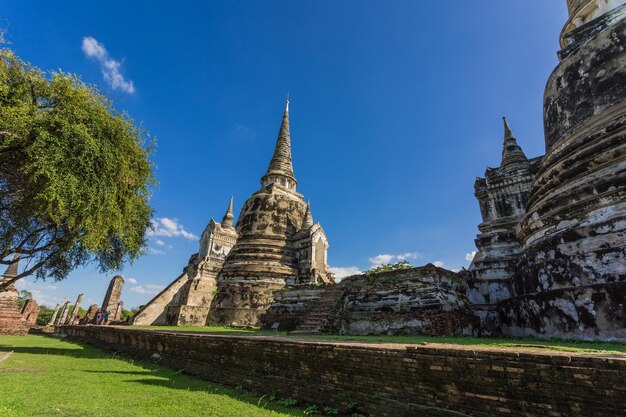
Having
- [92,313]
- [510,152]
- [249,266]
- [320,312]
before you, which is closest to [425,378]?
[320,312]

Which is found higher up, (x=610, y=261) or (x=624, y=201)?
(x=624, y=201)

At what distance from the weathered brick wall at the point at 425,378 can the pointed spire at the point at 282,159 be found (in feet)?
73.5

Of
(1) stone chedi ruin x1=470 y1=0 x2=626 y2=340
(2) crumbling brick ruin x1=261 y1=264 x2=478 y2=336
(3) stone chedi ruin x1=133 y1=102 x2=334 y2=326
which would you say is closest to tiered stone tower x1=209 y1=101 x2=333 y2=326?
(3) stone chedi ruin x1=133 y1=102 x2=334 y2=326

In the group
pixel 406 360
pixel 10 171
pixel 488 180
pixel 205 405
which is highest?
pixel 488 180

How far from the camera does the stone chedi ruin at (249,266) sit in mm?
19875

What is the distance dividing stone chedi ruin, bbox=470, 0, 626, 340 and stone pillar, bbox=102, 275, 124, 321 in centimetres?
2483

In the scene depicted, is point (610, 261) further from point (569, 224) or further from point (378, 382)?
point (378, 382)

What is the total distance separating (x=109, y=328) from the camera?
13.0 metres

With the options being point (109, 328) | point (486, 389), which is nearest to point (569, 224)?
point (486, 389)

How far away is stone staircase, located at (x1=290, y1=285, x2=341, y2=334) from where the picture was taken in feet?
39.3

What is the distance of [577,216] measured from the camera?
8.24m

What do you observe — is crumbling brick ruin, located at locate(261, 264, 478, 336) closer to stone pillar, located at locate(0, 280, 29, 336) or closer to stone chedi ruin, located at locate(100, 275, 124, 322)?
stone chedi ruin, located at locate(100, 275, 124, 322)

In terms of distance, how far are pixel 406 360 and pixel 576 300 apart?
17.5 feet

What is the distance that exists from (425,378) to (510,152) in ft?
47.8
